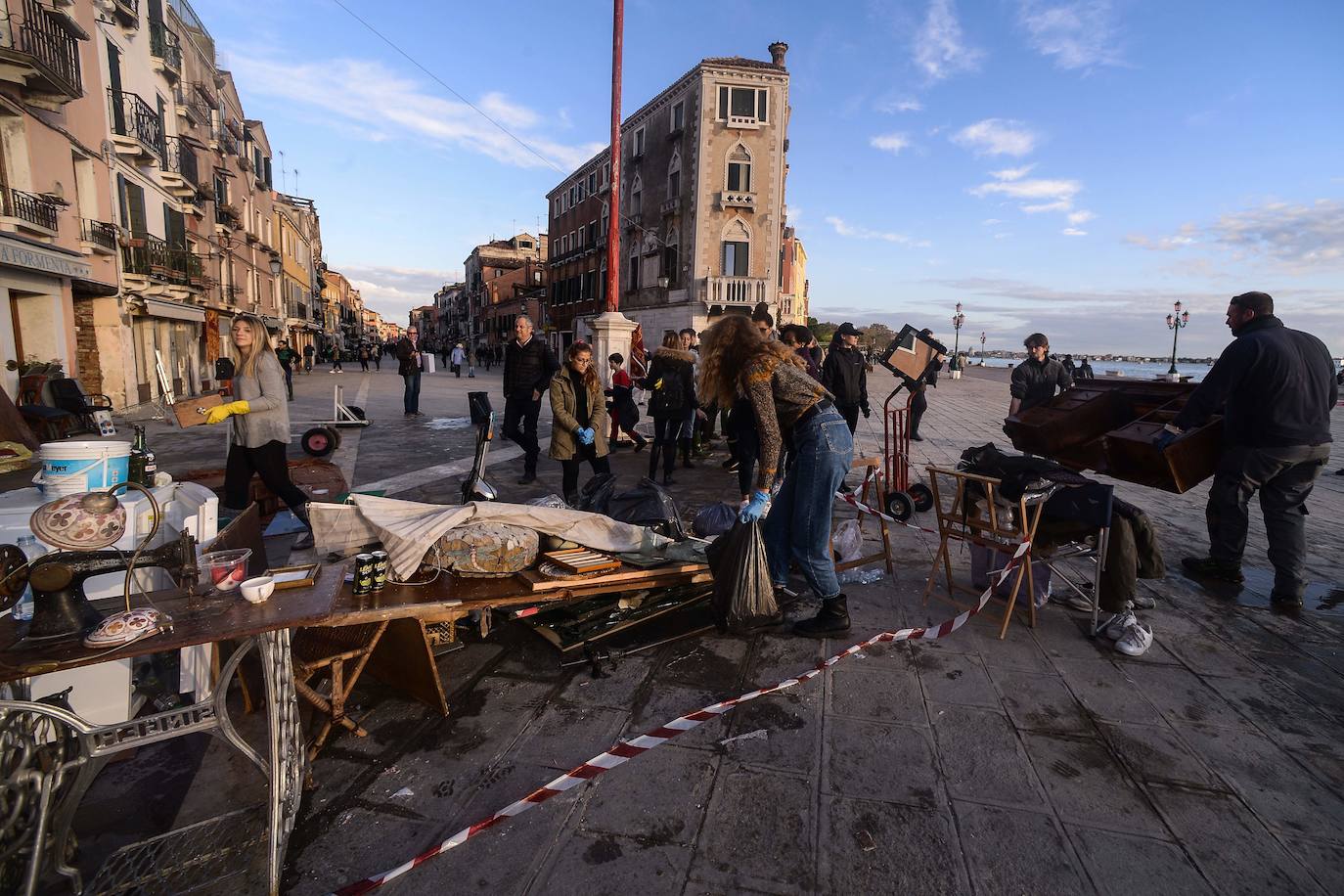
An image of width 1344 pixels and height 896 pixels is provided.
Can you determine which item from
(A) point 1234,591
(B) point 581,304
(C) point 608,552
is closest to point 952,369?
(B) point 581,304

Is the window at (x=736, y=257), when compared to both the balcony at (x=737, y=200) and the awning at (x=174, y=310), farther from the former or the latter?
the awning at (x=174, y=310)

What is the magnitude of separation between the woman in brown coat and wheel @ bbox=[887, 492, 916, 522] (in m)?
2.71

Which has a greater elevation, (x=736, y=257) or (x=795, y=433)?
(x=736, y=257)

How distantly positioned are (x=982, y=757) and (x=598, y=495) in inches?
108

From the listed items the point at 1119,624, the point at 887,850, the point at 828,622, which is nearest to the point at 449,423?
the point at 828,622

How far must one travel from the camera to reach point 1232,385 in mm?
4062

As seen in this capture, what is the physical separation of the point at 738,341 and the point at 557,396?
273 cm

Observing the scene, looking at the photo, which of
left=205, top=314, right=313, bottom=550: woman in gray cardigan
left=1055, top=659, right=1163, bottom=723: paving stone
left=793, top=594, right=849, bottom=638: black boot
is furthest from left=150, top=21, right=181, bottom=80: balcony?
left=1055, top=659, right=1163, bottom=723: paving stone

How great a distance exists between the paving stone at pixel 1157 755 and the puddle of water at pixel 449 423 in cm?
1082

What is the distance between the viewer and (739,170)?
27.0 m

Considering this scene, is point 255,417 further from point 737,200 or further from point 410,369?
point 737,200

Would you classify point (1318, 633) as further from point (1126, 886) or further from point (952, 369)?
point (952, 369)

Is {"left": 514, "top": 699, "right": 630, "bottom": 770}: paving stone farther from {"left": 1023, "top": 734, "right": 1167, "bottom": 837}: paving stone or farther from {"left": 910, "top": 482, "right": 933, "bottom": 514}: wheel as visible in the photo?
{"left": 910, "top": 482, "right": 933, "bottom": 514}: wheel

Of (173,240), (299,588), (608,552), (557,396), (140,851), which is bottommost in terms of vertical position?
(140,851)
